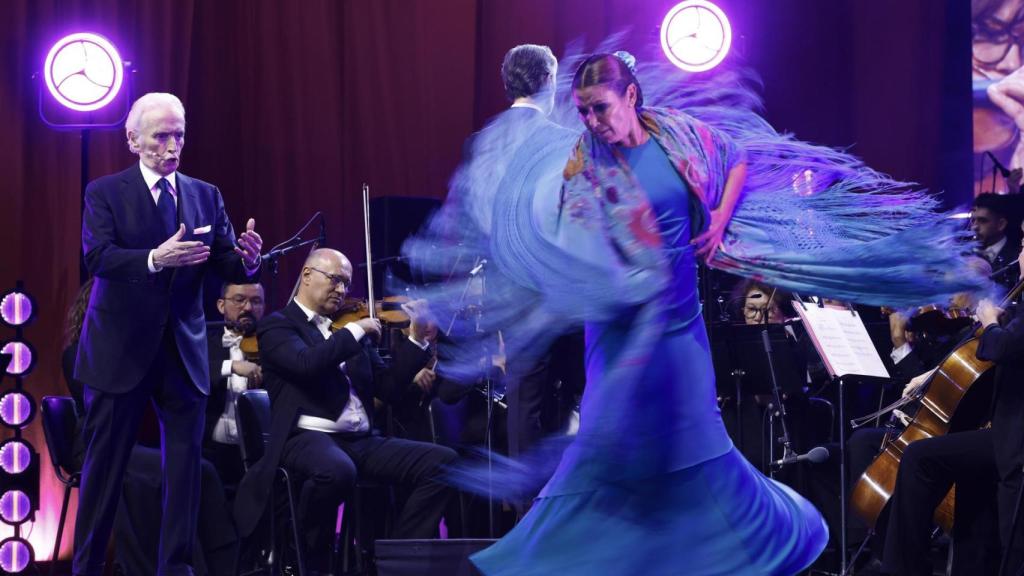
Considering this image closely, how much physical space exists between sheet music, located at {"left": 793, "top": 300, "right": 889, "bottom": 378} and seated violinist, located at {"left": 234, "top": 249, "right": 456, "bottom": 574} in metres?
1.80

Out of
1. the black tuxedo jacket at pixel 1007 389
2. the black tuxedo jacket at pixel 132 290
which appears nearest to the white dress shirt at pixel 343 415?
the black tuxedo jacket at pixel 132 290

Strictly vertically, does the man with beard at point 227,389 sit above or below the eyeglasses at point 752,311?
below

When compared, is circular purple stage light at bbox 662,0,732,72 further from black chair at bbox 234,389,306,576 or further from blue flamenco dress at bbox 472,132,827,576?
blue flamenco dress at bbox 472,132,827,576

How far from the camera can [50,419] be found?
18.1 ft

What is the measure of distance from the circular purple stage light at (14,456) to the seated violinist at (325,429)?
4.05 ft

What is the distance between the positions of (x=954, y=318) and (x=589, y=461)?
9.76 feet

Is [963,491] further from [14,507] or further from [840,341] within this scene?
[14,507]

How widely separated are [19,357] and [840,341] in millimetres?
3940

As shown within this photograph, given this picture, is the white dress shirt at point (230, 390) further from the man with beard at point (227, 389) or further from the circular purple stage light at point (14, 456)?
the circular purple stage light at point (14, 456)

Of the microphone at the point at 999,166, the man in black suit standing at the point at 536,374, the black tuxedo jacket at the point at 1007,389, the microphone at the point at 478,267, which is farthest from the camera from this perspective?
the microphone at the point at 999,166

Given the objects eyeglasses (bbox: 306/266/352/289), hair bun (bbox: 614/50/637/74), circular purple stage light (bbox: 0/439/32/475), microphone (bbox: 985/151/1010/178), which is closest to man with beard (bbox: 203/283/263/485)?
eyeglasses (bbox: 306/266/352/289)

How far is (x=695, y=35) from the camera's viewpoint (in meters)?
7.64

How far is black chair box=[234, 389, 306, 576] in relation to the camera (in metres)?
5.37

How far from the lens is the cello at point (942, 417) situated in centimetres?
505
